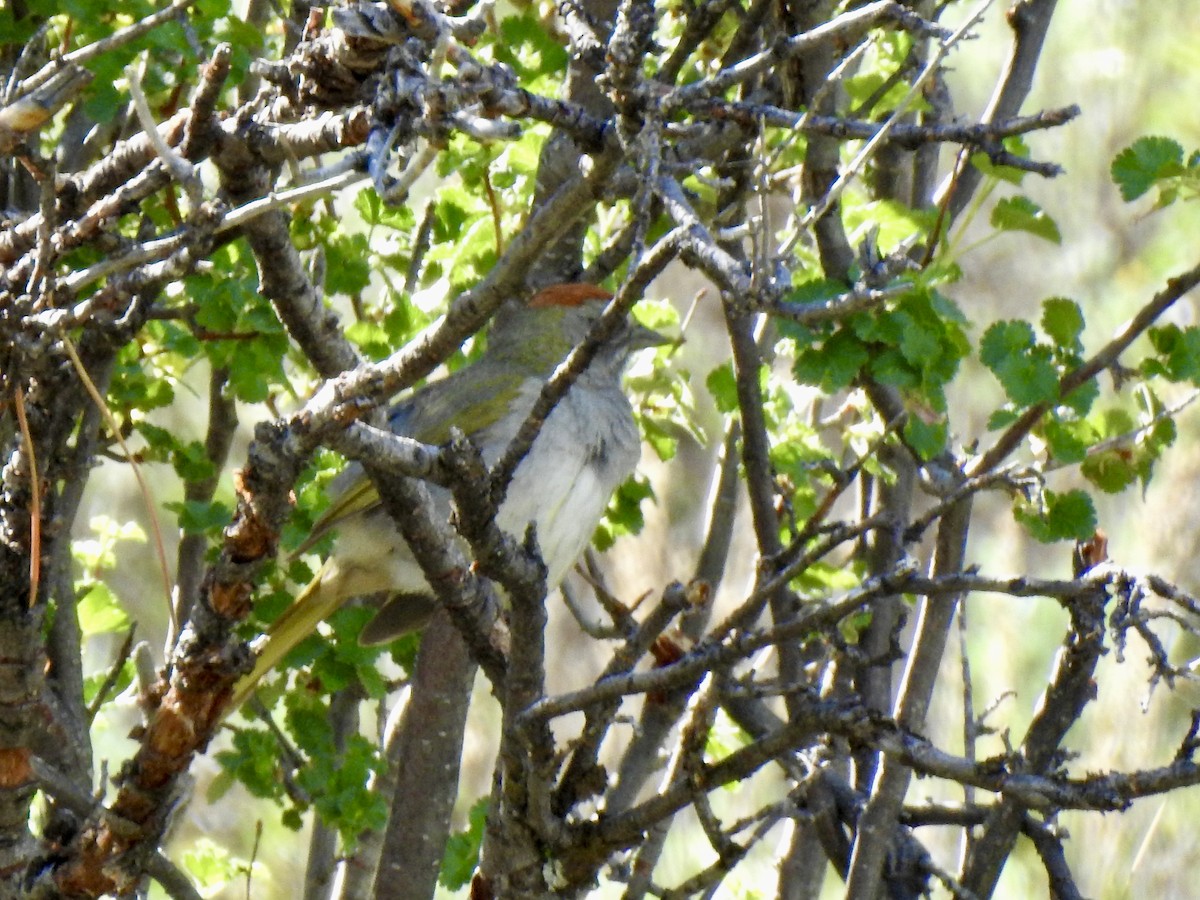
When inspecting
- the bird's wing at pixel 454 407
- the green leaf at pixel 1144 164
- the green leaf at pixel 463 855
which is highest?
the bird's wing at pixel 454 407

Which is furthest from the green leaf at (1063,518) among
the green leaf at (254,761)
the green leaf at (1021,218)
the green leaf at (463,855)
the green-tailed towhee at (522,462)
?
the green leaf at (254,761)

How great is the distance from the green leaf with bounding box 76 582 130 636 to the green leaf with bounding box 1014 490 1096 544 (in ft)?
8.64

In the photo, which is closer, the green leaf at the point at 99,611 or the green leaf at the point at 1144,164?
the green leaf at the point at 1144,164

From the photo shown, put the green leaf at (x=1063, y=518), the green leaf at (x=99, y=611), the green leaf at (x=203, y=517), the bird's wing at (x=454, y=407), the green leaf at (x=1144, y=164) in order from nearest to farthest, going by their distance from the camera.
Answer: the green leaf at (x=1144, y=164), the green leaf at (x=1063, y=518), the green leaf at (x=203, y=517), the green leaf at (x=99, y=611), the bird's wing at (x=454, y=407)

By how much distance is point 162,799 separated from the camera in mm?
2771

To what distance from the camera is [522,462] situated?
15.5ft

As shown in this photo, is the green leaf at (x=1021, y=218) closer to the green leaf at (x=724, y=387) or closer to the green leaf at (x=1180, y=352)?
the green leaf at (x=1180, y=352)

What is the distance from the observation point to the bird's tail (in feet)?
14.4

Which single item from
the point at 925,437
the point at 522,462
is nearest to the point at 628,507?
the point at 522,462

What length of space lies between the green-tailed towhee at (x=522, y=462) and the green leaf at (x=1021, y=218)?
121 cm

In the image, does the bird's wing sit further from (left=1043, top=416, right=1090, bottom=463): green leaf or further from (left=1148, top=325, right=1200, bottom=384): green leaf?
(left=1148, top=325, right=1200, bottom=384): green leaf

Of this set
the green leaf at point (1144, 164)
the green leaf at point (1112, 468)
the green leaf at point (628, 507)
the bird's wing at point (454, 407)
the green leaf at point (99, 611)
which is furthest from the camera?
the green leaf at point (628, 507)

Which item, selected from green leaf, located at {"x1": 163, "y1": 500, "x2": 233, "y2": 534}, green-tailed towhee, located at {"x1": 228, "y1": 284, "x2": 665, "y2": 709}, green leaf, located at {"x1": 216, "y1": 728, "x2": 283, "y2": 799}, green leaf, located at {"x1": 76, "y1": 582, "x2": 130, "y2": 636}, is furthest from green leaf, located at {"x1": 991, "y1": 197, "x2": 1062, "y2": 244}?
green leaf, located at {"x1": 76, "y1": 582, "x2": 130, "y2": 636}

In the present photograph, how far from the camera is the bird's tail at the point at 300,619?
4.39 metres
